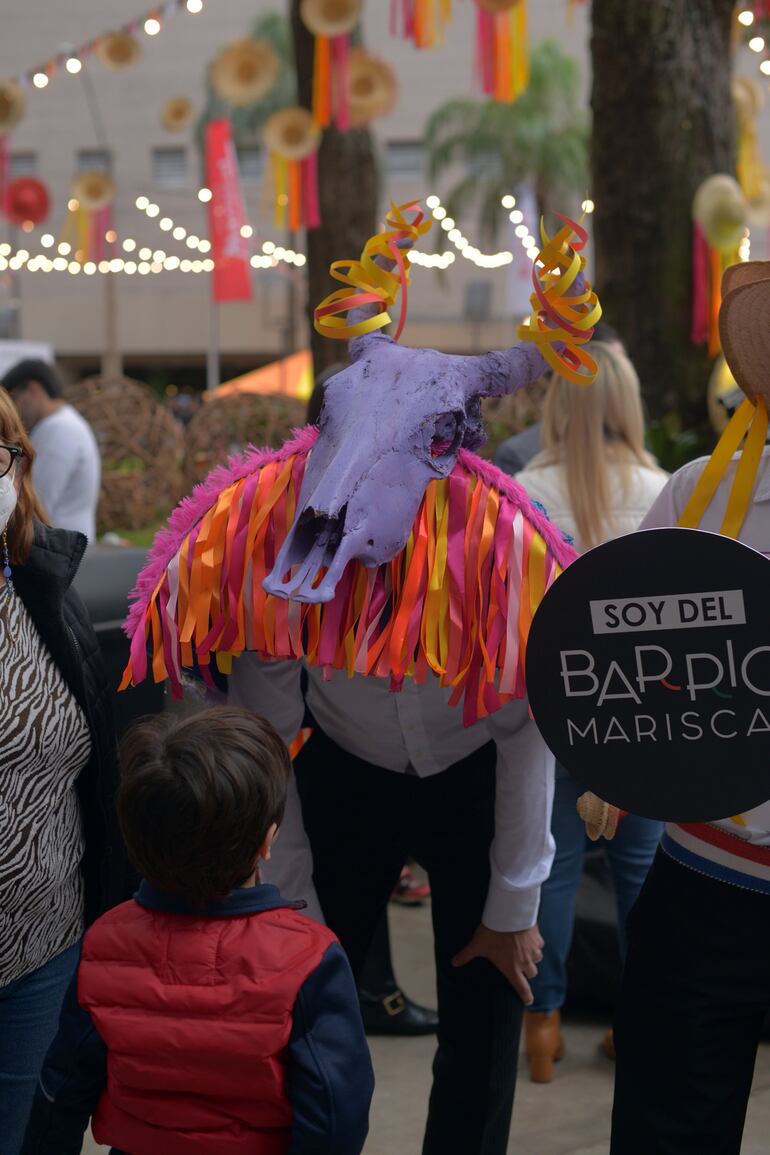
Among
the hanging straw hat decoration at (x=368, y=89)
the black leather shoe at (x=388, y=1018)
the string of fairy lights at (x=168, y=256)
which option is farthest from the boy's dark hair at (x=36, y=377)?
the string of fairy lights at (x=168, y=256)

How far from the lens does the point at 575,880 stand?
3.04 metres

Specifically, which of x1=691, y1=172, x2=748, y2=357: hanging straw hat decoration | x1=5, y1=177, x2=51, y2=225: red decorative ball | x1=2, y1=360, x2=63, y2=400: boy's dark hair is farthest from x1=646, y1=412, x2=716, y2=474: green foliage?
x1=5, y1=177, x2=51, y2=225: red decorative ball

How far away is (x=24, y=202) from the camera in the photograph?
49.4 feet

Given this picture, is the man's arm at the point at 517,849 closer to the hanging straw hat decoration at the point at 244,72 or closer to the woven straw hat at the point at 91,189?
the hanging straw hat decoration at the point at 244,72

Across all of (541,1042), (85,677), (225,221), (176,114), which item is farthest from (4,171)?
(85,677)

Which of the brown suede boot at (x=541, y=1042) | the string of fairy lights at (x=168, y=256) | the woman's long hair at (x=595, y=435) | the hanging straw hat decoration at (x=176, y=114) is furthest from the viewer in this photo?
the string of fairy lights at (x=168, y=256)

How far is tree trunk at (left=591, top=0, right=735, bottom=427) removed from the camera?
17.5 ft

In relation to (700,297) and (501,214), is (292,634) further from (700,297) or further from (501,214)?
(501,214)

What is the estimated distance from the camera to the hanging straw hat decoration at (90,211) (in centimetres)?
1319

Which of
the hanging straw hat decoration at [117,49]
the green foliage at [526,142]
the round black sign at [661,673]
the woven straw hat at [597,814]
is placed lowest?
the woven straw hat at [597,814]

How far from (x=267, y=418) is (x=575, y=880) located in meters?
5.57

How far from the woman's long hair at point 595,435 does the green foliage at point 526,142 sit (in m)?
24.8

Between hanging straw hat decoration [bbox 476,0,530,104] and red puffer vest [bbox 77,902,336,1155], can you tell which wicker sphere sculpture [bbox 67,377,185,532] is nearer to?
hanging straw hat decoration [bbox 476,0,530,104]

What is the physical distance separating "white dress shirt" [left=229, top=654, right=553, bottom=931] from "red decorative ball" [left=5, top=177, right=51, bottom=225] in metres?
14.3
